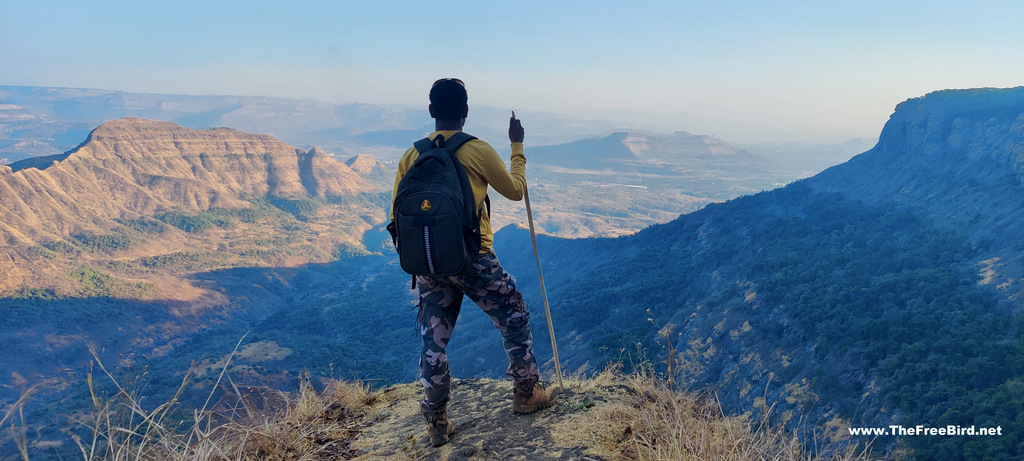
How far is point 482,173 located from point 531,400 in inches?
75.5

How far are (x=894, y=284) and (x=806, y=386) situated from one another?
26.0 ft

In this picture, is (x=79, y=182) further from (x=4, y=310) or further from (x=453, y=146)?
(x=453, y=146)

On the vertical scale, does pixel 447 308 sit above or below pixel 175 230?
above

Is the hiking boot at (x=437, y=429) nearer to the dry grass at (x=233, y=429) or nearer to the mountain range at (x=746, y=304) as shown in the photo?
the dry grass at (x=233, y=429)

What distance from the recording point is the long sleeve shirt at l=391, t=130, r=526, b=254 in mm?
3477

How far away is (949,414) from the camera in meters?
15.5

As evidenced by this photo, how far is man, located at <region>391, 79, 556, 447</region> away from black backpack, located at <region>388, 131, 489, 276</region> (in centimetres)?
15

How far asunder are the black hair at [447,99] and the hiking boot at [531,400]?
2238 mm

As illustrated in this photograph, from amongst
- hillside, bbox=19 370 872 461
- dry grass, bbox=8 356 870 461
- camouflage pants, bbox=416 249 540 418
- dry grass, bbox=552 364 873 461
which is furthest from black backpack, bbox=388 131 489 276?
dry grass, bbox=552 364 873 461

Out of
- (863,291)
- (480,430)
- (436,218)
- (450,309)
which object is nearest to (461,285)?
(450,309)

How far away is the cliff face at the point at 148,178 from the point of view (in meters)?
79.2

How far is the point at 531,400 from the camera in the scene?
408 centimetres

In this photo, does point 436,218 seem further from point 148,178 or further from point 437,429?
point 148,178

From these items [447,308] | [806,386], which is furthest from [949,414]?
[447,308]
